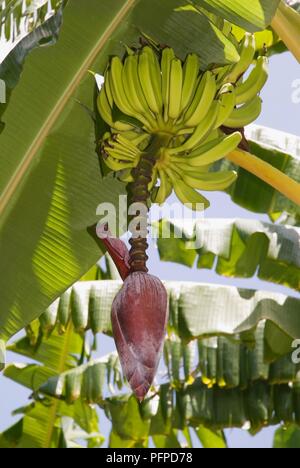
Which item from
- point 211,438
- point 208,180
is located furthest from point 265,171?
point 211,438

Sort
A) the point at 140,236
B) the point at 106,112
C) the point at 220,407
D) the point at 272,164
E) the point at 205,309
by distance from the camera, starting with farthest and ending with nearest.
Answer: the point at 220,407 → the point at 272,164 → the point at 205,309 → the point at 106,112 → the point at 140,236

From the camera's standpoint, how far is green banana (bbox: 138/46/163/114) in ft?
4.93

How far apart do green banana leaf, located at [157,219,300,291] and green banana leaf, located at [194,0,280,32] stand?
A: 1.33 m

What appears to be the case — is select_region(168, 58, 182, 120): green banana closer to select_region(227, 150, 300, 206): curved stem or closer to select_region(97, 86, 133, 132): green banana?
select_region(97, 86, 133, 132): green banana

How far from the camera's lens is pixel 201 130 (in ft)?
4.85

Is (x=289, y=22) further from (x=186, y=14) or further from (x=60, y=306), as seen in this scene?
(x=60, y=306)

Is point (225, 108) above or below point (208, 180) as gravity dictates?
above

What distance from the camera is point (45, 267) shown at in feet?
6.00

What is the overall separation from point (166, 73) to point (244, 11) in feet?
0.60

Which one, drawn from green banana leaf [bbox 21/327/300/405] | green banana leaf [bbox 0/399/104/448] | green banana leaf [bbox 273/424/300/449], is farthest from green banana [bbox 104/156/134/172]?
green banana leaf [bbox 273/424/300/449]

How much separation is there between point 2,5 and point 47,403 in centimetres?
233

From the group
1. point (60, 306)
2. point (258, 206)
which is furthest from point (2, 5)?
point (258, 206)

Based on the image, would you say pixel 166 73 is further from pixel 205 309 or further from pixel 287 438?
pixel 287 438

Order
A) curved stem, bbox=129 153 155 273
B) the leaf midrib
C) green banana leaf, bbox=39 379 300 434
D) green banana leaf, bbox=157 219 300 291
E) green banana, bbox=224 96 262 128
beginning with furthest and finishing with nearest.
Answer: green banana leaf, bbox=39 379 300 434
green banana leaf, bbox=157 219 300 291
the leaf midrib
green banana, bbox=224 96 262 128
curved stem, bbox=129 153 155 273
